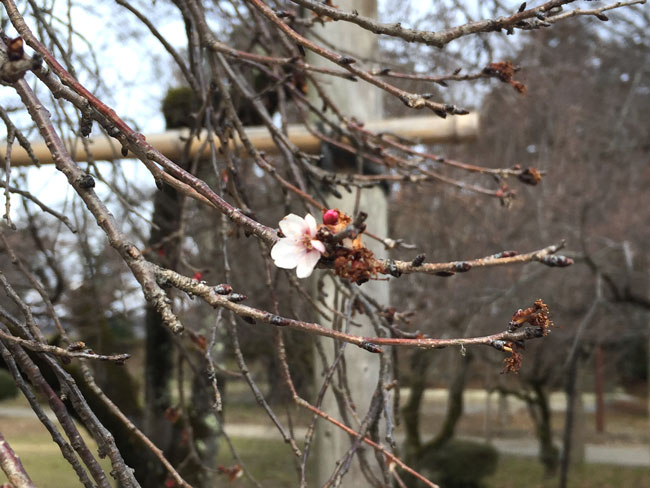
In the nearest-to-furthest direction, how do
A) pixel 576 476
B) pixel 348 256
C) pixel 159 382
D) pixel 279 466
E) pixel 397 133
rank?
pixel 348 256 < pixel 397 133 < pixel 159 382 < pixel 279 466 < pixel 576 476

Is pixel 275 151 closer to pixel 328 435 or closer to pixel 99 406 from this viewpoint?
pixel 328 435

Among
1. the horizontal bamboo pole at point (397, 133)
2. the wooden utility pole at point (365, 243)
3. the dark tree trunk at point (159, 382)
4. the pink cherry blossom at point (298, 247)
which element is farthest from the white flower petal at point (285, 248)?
the dark tree trunk at point (159, 382)

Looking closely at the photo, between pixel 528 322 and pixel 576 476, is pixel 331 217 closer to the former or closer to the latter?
pixel 528 322

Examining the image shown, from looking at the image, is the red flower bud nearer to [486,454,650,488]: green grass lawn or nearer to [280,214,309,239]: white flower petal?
Answer: [280,214,309,239]: white flower petal

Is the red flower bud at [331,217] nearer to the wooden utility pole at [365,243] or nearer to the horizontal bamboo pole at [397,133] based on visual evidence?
the wooden utility pole at [365,243]

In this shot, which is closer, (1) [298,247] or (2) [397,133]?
(1) [298,247]

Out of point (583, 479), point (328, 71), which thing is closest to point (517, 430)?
point (583, 479)

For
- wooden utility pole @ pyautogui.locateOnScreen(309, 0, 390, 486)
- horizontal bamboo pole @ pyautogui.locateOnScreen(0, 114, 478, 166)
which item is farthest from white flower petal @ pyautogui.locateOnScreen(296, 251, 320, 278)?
horizontal bamboo pole @ pyautogui.locateOnScreen(0, 114, 478, 166)


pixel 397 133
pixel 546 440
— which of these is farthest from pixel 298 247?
pixel 546 440
